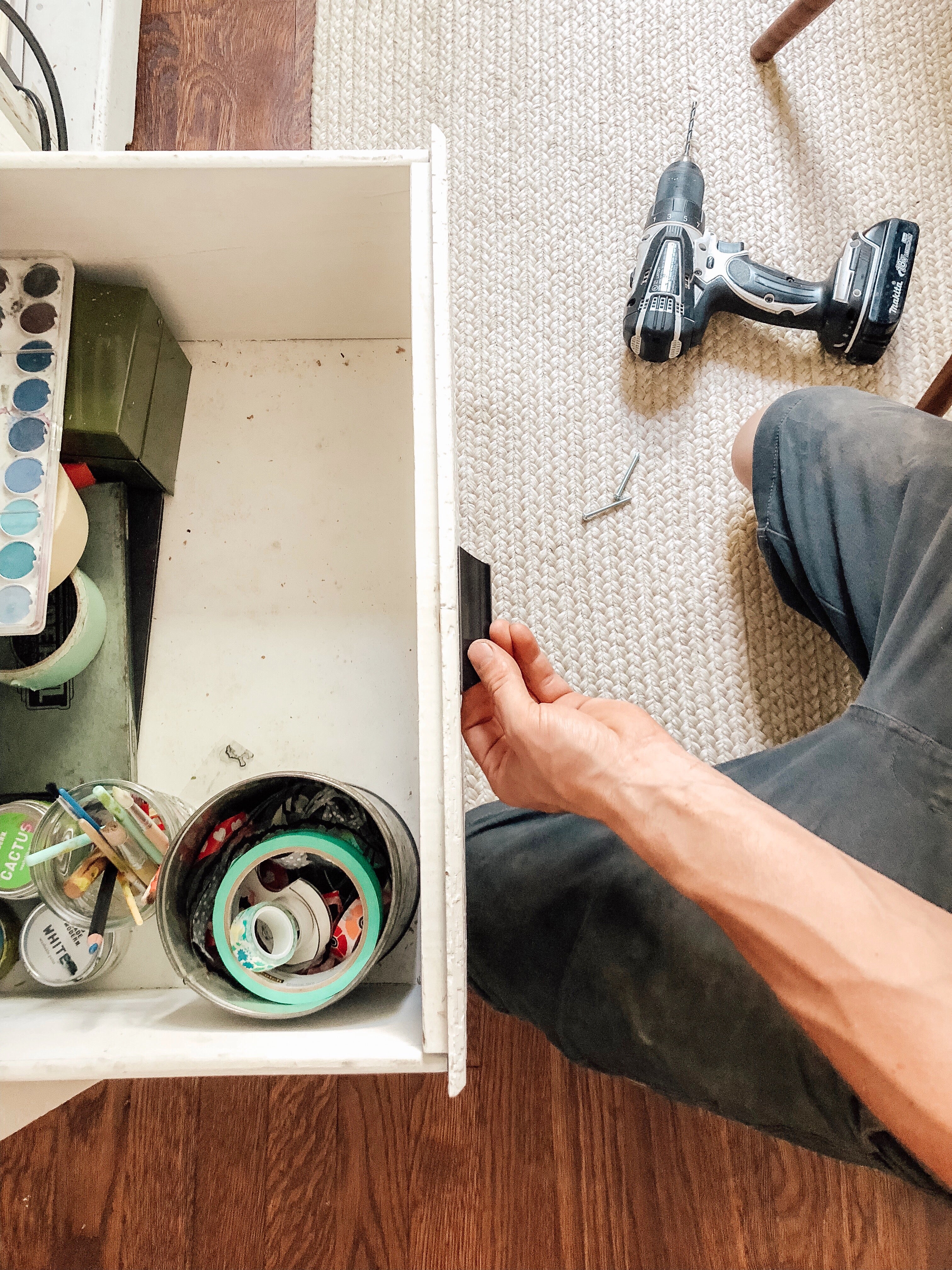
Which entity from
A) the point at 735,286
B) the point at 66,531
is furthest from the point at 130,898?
the point at 735,286

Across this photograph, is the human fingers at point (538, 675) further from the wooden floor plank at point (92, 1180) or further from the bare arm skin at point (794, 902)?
the wooden floor plank at point (92, 1180)

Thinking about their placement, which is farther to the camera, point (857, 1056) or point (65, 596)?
point (65, 596)

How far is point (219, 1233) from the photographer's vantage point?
2.80ft

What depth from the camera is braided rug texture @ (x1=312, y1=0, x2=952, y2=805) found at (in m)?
0.95

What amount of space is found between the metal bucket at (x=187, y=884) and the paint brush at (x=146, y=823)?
2.0 inches

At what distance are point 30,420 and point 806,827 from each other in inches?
27.2

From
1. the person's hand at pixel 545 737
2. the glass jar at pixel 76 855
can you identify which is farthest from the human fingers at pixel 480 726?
the glass jar at pixel 76 855

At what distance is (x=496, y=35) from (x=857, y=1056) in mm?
1224

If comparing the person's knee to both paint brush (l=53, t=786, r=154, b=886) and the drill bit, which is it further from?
paint brush (l=53, t=786, r=154, b=886)

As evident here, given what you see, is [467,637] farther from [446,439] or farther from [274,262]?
[274,262]

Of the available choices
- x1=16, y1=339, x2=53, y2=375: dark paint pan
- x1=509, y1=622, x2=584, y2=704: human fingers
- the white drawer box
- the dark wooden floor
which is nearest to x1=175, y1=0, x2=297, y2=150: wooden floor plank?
the white drawer box

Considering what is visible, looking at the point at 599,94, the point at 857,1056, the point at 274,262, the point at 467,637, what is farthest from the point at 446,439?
the point at 599,94

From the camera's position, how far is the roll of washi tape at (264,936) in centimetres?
51

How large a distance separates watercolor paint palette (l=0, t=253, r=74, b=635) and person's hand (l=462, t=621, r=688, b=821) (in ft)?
1.09
